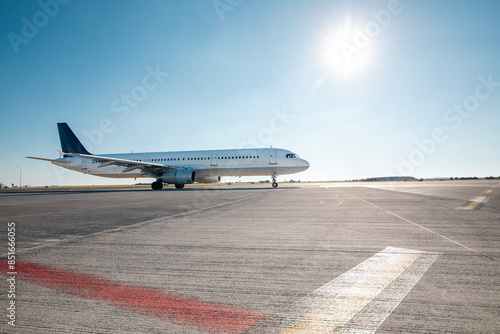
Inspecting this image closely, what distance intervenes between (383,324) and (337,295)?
1.80 ft

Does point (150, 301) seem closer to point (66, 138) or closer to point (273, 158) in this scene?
point (273, 158)

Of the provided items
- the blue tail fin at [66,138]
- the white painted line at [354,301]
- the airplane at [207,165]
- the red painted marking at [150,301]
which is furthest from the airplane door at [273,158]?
the red painted marking at [150,301]

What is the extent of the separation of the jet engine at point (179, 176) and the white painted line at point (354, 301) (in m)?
26.0

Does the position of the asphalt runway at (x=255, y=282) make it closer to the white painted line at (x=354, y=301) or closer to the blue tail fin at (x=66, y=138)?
the white painted line at (x=354, y=301)

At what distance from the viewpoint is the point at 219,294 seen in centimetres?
264

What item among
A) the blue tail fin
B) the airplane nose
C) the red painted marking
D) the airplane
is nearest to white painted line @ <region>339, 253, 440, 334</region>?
the red painted marking

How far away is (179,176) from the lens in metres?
28.6

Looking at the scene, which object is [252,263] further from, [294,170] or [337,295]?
[294,170]

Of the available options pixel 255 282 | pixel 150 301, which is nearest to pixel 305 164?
pixel 255 282

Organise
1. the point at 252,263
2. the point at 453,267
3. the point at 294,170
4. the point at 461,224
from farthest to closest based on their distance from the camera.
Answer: the point at 294,170
the point at 461,224
the point at 252,263
the point at 453,267

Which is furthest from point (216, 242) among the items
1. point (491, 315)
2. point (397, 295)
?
point (491, 315)

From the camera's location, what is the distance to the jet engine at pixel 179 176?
2850 centimetres

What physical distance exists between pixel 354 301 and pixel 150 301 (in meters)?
1.70

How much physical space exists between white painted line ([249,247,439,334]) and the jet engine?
2603 cm
